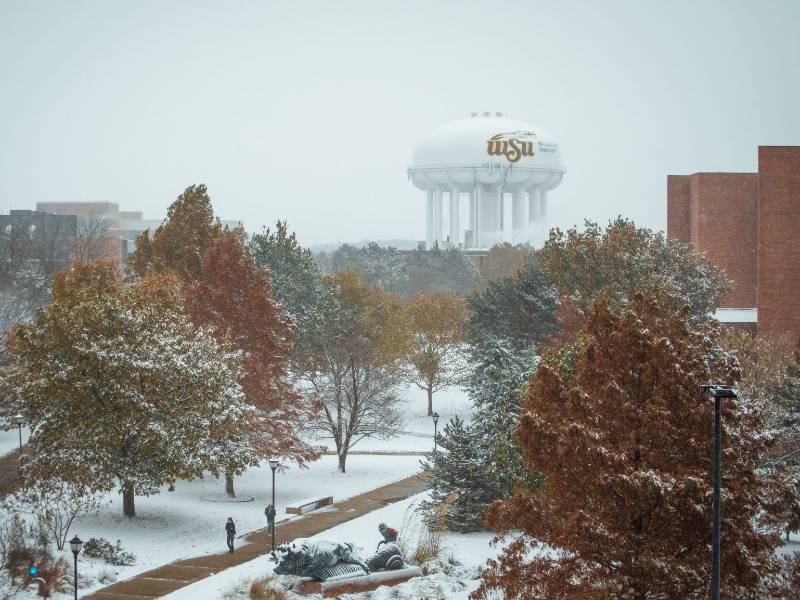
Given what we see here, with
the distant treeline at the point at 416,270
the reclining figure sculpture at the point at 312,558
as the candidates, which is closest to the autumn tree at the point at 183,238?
the reclining figure sculpture at the point at 312,558

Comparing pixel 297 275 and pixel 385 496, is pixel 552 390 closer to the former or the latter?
pixel 385 496

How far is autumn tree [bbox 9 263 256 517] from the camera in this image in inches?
1399

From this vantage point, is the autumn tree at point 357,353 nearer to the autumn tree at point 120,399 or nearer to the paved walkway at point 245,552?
the paved walkway at point 245,552

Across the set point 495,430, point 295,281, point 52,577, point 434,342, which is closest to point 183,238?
point 295,281

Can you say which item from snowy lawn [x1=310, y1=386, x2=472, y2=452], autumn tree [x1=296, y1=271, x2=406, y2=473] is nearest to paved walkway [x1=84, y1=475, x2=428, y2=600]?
autumn tree [x1=296, y1=271, x2=406, y2=473]

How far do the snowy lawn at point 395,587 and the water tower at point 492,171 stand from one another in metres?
95.5

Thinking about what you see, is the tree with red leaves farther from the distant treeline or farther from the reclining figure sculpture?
the distant treeline

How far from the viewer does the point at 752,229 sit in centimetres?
7500

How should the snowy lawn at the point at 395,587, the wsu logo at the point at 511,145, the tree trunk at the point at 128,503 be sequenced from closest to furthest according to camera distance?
1. the snowy lawn at the point at 395,587
2. the tree trunk at the point at 128,503
3. the wsu logo at the point at 511,145

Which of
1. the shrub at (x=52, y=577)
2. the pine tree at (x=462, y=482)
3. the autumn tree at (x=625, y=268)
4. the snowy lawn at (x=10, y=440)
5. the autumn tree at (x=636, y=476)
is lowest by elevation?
the shrub at (x=52, y=577)

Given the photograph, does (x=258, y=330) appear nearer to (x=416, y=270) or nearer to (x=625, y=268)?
(x=625, y=268)

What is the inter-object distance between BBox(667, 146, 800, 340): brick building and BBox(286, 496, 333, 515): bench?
85.5 feet

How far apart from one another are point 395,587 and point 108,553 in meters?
9.51

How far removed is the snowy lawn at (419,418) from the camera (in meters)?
60.7
